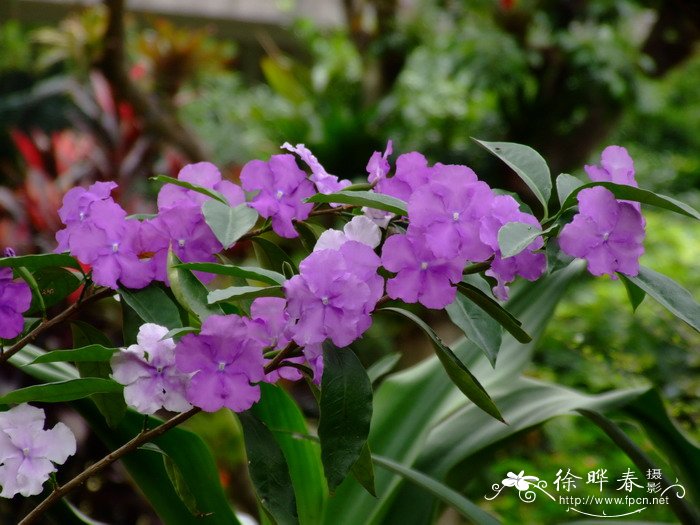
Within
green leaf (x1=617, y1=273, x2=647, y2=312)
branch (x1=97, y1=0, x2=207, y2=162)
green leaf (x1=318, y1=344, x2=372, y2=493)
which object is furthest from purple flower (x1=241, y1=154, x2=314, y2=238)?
branch (x1=97, y1=0, x2=207, y2=162)

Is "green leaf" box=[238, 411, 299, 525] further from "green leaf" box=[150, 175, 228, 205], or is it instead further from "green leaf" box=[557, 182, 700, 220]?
"green leaf" box=[557, 182, 700, 220]

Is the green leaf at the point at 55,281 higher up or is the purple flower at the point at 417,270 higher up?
the purple flower at the point at 417,270

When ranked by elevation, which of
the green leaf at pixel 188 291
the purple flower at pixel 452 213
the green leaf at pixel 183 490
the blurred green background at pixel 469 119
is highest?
the purple flower at pixel 452 213

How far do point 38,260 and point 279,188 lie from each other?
16cm

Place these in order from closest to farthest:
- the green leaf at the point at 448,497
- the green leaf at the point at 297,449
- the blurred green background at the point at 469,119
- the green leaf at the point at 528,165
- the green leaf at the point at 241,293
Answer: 1. the green leaf at the point at 241,293
2. the green leaf at the point at 528,165
3. the green leaf at the point at 448,497
4. the green leaf at the point at 297,449
5. the blurred green background at the point at 469,119

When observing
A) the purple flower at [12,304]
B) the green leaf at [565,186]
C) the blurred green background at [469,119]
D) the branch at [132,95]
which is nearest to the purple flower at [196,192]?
the purple flower at [12,304]

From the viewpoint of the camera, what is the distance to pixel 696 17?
1.38m

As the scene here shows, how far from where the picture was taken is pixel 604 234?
48cm

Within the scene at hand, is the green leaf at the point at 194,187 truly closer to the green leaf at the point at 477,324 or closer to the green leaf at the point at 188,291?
the green leaf at the point at 188,291

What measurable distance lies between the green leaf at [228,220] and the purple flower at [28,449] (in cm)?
16

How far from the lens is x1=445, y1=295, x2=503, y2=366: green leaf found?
500mm

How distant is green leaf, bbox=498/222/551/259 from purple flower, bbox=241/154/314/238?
0.15 m

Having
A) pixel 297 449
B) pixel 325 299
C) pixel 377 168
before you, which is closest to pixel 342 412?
pixel 325 299

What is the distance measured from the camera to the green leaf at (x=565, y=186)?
0.51 meters
